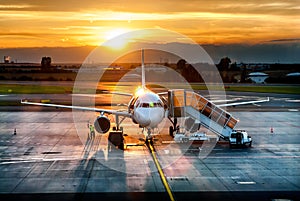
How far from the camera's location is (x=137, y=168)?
94.1 feet

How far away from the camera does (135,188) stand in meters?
24.2

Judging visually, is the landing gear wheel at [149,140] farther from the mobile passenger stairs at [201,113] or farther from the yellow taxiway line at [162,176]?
the mobile passenger stairs at [201,113]

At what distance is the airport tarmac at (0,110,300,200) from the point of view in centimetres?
2342

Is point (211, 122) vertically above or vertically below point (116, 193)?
above

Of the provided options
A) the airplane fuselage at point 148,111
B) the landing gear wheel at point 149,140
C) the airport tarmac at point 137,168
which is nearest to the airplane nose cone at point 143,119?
the airplane fuselage at point 148,111

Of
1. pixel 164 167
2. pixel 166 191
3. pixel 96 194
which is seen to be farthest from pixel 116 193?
pixel 164 167

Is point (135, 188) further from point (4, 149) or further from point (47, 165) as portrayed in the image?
point (4, 149)

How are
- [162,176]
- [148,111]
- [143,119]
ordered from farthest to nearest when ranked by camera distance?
1. [143,119]
2. [148,111]
3. [162,176]

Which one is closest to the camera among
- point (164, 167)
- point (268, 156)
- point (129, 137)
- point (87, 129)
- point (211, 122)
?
point (164, 167)

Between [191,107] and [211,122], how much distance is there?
2106 mm

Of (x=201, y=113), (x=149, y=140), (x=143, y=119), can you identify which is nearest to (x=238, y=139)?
(x=201, y=113)

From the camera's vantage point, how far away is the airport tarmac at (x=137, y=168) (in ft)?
76.8

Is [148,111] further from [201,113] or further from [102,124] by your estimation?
[201,113]

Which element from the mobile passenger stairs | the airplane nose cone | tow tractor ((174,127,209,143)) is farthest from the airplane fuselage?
tow tractor ((174,127,209,143))
